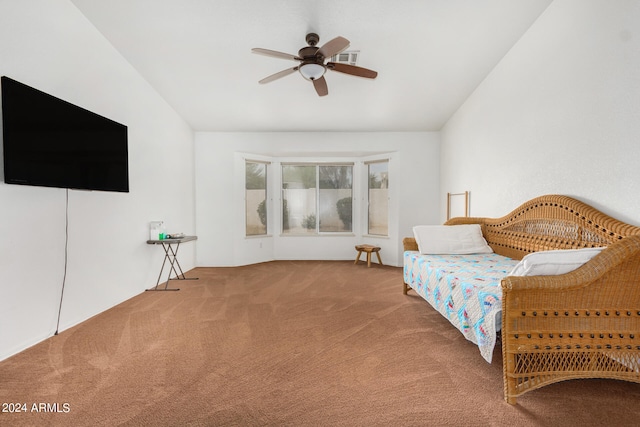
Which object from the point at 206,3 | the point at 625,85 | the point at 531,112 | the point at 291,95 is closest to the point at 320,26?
the point at 206,3

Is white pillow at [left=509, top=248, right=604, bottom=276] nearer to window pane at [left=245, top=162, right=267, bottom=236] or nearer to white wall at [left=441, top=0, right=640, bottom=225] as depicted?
white wall at [left=441, top=0, right=640, bottom=225]

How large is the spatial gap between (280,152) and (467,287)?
4479mm

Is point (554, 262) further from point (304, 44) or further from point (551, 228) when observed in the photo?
point (304, 44)

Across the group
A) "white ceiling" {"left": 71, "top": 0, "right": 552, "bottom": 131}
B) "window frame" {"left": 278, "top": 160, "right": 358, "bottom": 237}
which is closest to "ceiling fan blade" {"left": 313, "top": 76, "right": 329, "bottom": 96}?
"white ceiling" {"left": 71, "top": 0, "right": 552, "bottom": 131}

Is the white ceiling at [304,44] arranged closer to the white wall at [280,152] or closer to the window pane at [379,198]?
the white wall at [280,152]

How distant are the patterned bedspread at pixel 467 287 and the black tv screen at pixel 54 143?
3.25 metres

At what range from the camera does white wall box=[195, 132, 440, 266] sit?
18.1 ft

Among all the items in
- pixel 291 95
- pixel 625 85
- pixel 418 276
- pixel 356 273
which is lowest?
pixel 356 273

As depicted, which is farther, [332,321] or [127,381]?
[332,321]

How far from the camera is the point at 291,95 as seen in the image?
169 inches

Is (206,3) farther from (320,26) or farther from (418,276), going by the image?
(418,276)

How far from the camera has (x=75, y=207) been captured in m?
2.69

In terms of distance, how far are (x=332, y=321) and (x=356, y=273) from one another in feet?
7.07

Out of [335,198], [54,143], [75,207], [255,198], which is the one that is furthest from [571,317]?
[255,198]
